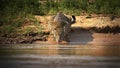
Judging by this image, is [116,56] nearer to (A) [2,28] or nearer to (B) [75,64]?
(B) [75,64]

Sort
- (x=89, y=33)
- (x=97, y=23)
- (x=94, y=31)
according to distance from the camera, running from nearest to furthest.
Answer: (x=89, y=33) < (x=94, y=31) < (x=97, y=23)

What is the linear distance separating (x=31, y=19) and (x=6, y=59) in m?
7.44

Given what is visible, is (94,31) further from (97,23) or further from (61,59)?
(61,59)

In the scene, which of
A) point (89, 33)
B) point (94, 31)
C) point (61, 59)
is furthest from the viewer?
point (94, 31)

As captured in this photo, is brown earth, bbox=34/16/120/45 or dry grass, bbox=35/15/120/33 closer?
brown earth, bbox=34/16/120/45

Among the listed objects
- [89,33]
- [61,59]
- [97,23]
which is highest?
[61,59]

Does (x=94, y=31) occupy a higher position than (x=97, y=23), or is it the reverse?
(x=97, y=23)

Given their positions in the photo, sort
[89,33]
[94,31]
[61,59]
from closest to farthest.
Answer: [61,59]
[89,33]
[94,31]

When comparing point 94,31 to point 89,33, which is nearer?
point 89,33

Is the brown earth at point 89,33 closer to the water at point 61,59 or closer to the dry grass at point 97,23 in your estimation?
the dry grass at point 97,23

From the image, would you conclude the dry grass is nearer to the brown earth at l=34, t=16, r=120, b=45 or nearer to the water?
the brown earth at l=34, t=16, r=120, b=45

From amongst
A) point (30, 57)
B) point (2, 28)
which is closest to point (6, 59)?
point (30, 57)

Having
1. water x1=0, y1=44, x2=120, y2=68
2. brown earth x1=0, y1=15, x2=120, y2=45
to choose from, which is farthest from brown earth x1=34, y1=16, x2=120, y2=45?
water x1=0, y1=44, x2=120, y2=68

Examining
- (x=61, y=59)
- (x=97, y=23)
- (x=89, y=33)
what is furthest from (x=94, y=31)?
(x=61, y=59)
